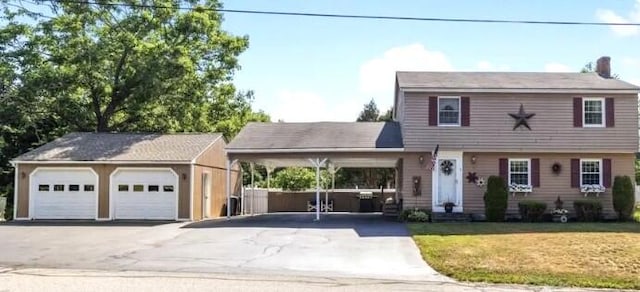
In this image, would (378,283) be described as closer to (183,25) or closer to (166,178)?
(166,178)

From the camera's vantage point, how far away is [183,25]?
34.8 meters

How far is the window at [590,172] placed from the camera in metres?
24.0

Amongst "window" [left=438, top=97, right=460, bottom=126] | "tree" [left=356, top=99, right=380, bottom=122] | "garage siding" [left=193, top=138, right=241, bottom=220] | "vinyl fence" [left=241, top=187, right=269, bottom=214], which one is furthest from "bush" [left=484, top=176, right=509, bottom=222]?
"tree" [left=356, top=99, right=380, bottom=122]

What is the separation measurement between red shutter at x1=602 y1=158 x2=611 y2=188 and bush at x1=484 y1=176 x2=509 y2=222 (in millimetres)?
3856

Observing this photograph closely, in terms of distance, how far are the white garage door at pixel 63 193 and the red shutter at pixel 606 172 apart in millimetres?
18893

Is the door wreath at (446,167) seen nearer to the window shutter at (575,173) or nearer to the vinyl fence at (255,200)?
the window shutter at (575,173)

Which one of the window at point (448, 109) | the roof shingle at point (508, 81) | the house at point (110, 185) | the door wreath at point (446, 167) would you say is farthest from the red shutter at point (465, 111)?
the house at point (110, 185)

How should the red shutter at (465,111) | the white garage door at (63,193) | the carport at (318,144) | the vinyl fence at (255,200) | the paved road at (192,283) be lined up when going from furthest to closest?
the vinyl fence at (255,200)
the white garage door at (63,193)
the carport at (318,144)
the red shutter at (465,111)
the paved road at (192,283)

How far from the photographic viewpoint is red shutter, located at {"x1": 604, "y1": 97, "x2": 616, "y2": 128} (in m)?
23.8

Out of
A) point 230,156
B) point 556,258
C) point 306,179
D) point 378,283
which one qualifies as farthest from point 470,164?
point 306,179

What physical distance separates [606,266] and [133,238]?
11.6 metres

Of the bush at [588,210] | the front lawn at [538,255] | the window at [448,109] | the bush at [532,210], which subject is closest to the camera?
the front lawn at [538,255]

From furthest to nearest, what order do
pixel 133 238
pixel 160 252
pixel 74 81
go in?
pixel 74 81, pixel 133 238, pixel 160 252

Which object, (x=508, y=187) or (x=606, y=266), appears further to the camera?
(x=508, y=187)
